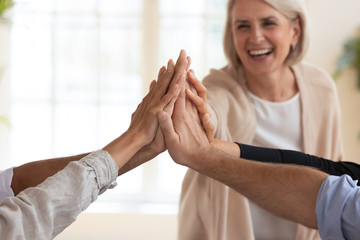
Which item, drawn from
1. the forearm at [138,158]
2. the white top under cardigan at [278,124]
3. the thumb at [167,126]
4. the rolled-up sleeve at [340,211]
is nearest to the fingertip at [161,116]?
the thumb at [167,126]

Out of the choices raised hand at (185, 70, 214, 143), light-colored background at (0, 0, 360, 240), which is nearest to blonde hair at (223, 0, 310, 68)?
raised hand at (185, 70, 214, 143)

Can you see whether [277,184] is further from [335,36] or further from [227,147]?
[335,36]

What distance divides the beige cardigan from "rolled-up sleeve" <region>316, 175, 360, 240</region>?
0.85 meters

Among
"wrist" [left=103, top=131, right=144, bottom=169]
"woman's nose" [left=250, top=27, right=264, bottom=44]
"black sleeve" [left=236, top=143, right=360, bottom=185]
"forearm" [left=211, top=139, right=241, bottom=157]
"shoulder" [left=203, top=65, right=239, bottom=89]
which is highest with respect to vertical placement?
"woman's nose" [left=250, top=27, right=264, bottom=44]

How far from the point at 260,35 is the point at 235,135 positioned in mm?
A: 436

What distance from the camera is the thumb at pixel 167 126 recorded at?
1.85 meters

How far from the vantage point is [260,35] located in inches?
88.7

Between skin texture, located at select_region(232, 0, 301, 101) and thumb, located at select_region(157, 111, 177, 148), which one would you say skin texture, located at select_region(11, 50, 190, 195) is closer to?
thumb, located at select_region(157, 111, 177, 148)

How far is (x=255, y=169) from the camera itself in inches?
64.4

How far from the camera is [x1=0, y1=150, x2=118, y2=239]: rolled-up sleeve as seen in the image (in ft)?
3.75

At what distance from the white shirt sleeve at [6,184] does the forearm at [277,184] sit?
2.07 ft

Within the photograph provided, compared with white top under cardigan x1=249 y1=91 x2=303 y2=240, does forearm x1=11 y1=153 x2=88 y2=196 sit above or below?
below

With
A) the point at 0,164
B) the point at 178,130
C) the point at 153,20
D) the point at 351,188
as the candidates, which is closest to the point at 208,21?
the point at 153,20

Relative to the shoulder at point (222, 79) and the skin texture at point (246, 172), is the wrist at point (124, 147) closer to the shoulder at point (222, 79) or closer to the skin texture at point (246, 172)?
the skin texture at point (246, 172)
